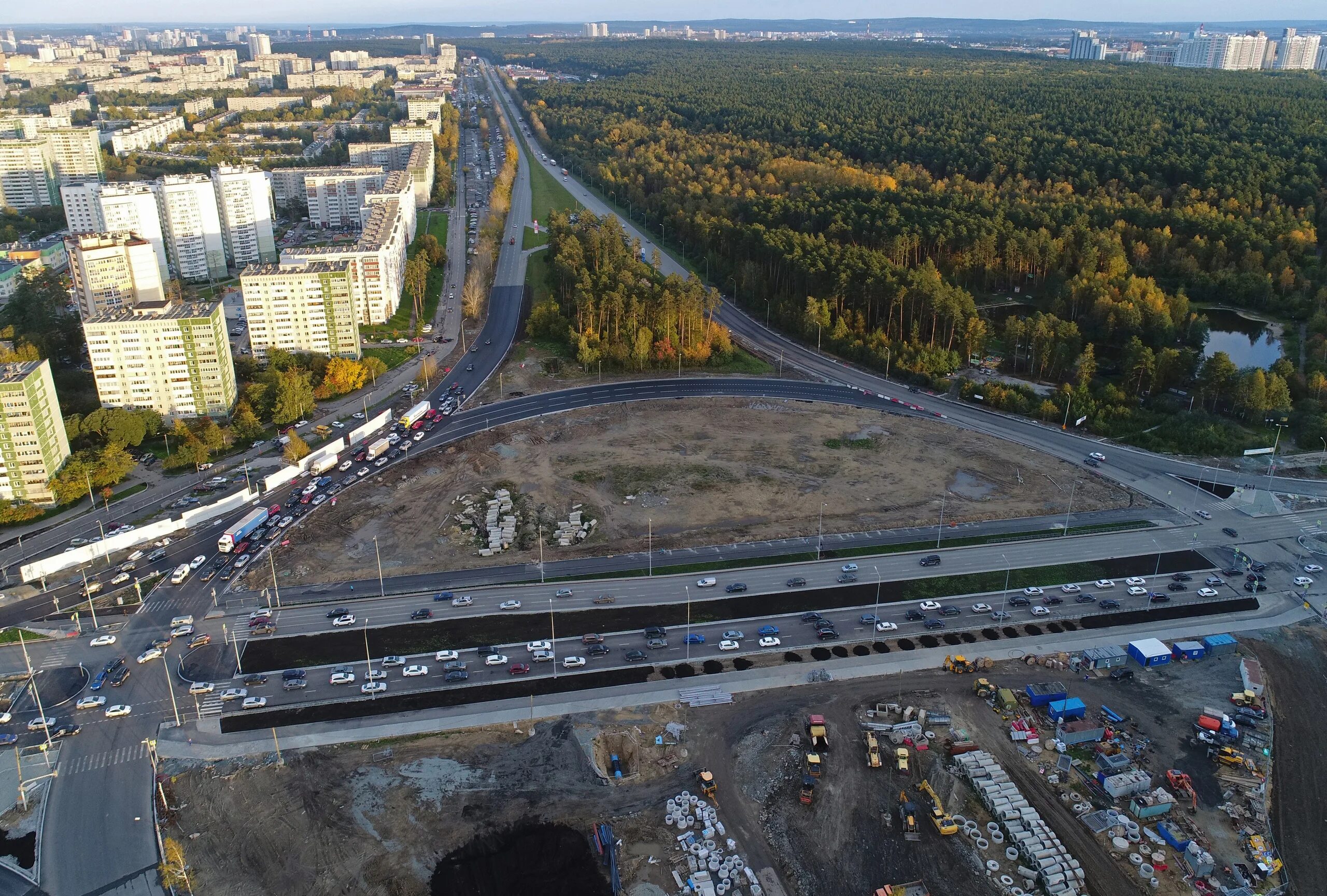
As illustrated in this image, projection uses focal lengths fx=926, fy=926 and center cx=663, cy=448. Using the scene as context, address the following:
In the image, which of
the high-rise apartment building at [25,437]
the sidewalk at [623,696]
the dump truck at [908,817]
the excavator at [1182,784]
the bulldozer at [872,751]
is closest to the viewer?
the dump truck at [908,817]

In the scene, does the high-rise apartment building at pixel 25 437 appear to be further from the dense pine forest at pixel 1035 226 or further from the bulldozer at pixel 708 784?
the dense pine forest at pixel 1035 226

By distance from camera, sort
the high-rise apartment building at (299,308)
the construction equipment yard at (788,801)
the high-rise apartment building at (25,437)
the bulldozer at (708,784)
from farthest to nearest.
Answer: the high-rise apartment building at (299,308) → the high-rise apartment building at (25,437) → the bulldozer at (708,784) → the construction equipment yard at (788,801)

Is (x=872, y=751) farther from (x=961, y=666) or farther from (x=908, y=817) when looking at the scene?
(x=961, y=666)

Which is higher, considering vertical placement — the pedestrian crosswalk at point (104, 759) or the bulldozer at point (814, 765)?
the pedestrian crosswalk at point (104, 759)

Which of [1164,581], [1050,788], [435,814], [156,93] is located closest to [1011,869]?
[1050,788]

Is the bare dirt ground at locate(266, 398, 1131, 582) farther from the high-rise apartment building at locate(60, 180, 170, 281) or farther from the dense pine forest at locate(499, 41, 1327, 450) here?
the high-rise apartment building at locate(60, 180, 170, 281)

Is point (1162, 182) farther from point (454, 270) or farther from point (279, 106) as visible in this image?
point (279, 106)

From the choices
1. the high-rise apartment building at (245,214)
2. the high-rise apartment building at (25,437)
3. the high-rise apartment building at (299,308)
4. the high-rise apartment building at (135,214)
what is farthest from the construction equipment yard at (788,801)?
the high-rise apartment building at (245,214)
